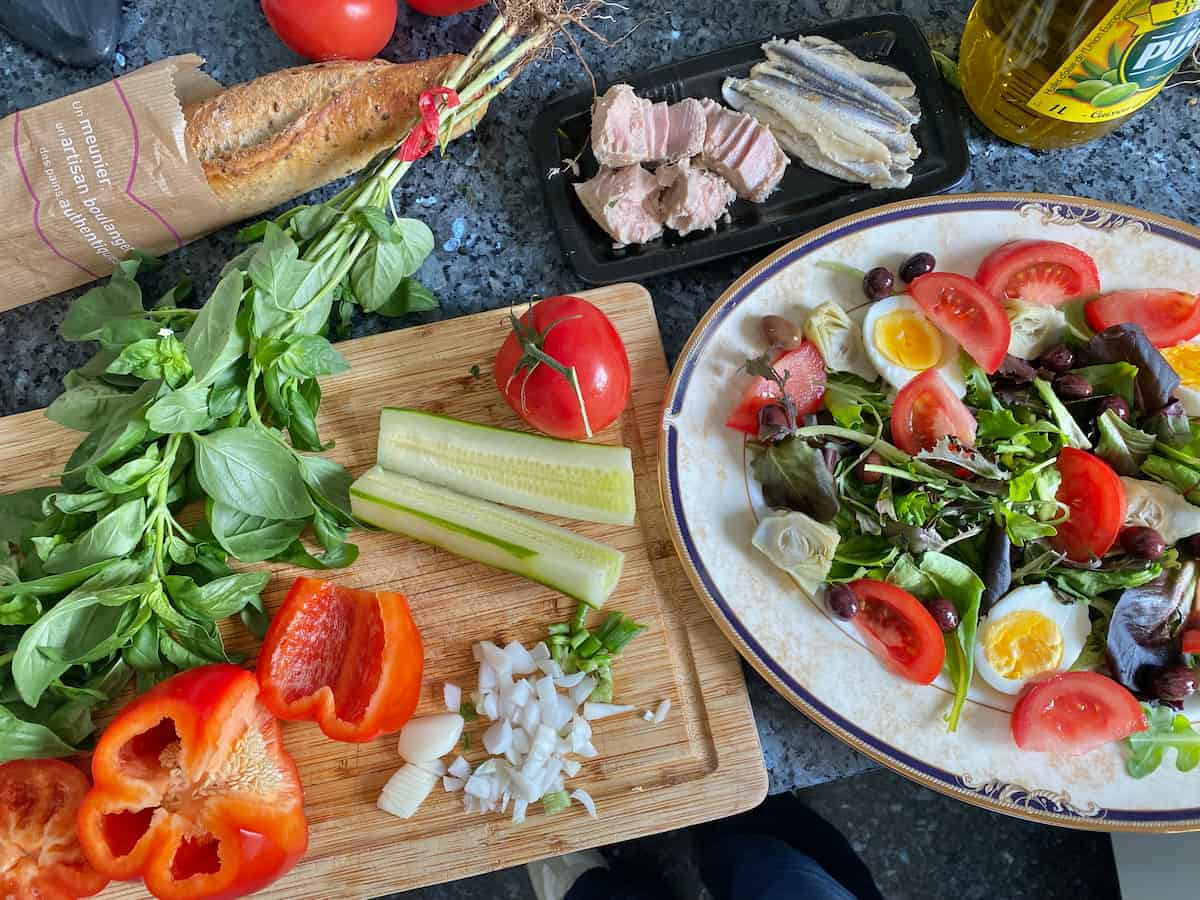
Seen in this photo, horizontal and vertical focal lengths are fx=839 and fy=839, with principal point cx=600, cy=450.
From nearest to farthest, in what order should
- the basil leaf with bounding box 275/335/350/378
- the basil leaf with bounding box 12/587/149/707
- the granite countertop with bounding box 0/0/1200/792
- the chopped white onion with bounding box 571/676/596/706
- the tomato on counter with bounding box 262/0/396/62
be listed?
the basil leaf with bounding box 12/587/149/707 → the basil leaf with bounding box 275/335/350/378 → the chopped white onion with bounding box 571/676/596/706 → the tomato on counter with bounding box 262/0/396/62 → the granite countertop with bounding box 0/0/1200/792

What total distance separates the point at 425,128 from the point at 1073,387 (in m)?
1.10

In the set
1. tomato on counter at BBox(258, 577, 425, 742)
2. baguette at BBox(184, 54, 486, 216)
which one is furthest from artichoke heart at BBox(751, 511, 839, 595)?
baguette at BBox(184, 54, 486, 216)

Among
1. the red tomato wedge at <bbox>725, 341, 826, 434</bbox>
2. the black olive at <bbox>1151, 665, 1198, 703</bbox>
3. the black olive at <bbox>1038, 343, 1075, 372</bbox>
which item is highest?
the black olive at <bbox>1038, 343, 1075, 372</bbox>

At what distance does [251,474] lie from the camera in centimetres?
124

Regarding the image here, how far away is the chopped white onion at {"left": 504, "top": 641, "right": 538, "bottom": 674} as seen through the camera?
136 cm

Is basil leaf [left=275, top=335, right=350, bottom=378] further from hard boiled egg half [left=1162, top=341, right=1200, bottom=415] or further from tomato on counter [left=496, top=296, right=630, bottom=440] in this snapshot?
hard boiled egg half [left=1162, top=341, right=1200, bottom=415]

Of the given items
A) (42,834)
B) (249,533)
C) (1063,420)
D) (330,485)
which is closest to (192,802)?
(42,834)

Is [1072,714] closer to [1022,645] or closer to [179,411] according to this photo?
[1022,645]

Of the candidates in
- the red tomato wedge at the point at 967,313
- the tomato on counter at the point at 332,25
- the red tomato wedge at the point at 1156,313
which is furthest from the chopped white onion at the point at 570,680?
the tomato on counter at the point at 332,25

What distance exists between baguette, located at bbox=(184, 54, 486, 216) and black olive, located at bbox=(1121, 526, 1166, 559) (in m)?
1.31

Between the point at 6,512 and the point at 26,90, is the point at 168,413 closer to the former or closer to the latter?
the point at 6,512

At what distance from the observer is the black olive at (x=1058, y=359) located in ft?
4.40

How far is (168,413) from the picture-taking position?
1160 mm

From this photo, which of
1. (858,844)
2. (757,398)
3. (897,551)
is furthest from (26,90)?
(858,844)
